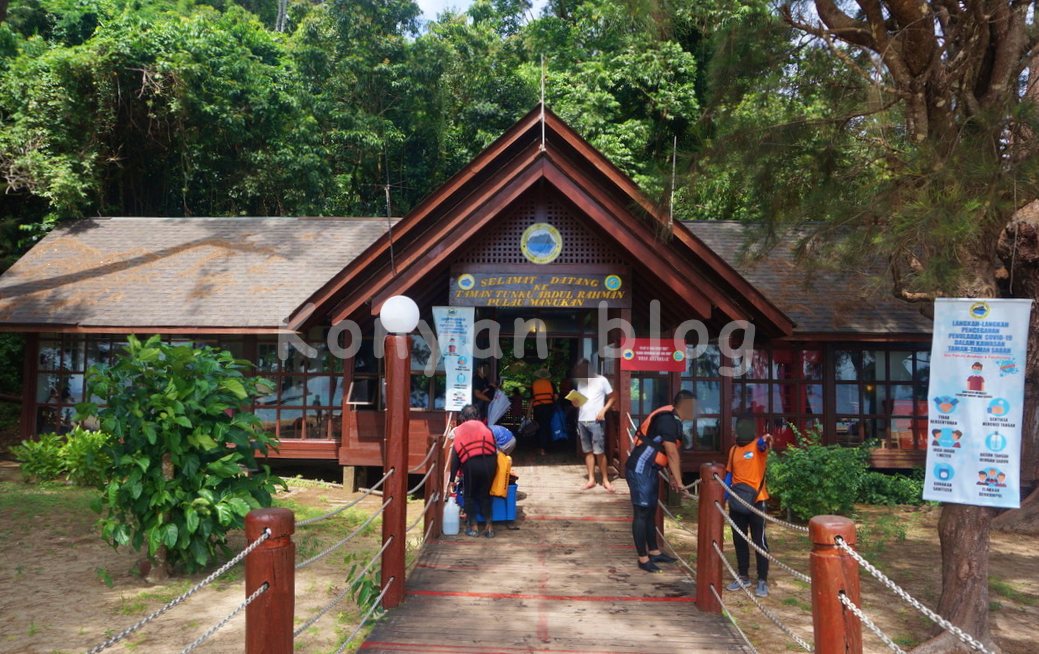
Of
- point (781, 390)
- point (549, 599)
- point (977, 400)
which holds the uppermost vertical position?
point (977, 400)

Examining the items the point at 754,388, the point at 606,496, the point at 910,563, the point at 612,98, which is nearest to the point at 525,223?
the point at 606,496

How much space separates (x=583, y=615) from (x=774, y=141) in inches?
193

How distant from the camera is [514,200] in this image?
10219mm

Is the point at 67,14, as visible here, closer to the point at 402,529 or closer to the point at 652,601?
the point at 402,529

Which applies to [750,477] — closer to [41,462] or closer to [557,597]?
[557,597]

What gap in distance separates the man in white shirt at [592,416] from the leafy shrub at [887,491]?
4538 millimetres

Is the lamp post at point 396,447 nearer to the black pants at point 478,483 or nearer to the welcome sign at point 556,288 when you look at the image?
the black pants at point 478,483

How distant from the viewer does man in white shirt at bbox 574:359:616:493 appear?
A: 32.2 ft

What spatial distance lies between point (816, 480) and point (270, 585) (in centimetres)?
833

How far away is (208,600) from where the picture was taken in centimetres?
713

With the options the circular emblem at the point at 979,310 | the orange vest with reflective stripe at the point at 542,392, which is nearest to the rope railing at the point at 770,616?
the circular emblem at the point at 979,310

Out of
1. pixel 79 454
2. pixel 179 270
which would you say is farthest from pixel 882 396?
pixel 79 454

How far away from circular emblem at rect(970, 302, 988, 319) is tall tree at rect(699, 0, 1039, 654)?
0.30 metres

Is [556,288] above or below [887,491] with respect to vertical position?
above
